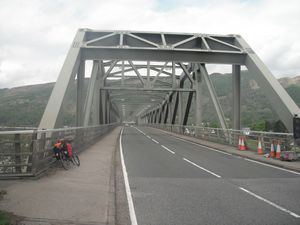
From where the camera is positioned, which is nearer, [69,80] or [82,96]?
[69,80]

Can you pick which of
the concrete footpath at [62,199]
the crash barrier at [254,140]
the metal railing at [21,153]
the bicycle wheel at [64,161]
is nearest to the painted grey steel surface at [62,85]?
the bicycle wheel at [64,161]

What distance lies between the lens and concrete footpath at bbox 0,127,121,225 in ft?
18.0

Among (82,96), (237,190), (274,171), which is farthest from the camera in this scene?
(82,96)

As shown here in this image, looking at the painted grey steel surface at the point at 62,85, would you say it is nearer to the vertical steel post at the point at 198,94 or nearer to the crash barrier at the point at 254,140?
the crash barrier at the point at 254,140

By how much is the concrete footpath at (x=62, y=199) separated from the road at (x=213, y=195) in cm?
64

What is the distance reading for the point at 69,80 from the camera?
17.5 meters

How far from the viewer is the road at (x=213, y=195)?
5953 millimetres

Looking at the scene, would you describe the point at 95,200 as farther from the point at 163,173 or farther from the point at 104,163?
the point at 104,163

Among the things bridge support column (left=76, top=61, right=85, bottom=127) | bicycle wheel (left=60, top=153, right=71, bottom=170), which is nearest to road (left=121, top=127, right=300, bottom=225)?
bicycle wheel (left=60, top=153, right=71, bottom=170)

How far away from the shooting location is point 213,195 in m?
7.82

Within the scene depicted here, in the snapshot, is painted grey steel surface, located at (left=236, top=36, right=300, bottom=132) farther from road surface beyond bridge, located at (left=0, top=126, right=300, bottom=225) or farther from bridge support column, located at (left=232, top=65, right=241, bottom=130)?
road surface beyond bridge, located at (left=0, top=126, right=300, bottom=225)

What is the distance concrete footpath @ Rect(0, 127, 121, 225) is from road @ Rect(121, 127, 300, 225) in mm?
638

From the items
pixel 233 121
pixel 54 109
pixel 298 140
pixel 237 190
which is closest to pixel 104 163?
pixel 54 109

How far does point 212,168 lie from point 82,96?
1282cm
